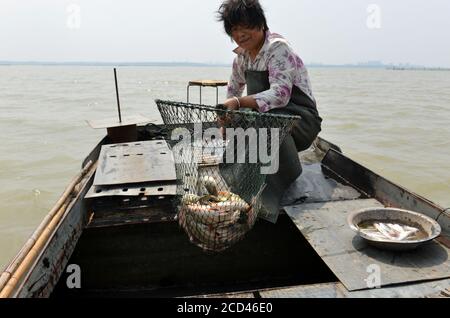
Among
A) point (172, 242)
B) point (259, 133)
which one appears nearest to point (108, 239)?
point (172, 242)

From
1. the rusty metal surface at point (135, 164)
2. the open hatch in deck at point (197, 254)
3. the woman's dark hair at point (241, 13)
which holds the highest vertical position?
the woman's dark hair at point (241, 13)

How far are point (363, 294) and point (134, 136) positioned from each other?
4.68 meters

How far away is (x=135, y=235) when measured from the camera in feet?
11.3

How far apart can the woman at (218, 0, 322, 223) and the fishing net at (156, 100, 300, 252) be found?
21 centimetres

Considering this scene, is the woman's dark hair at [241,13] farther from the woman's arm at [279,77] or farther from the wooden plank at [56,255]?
the wooden plank at [56,255]

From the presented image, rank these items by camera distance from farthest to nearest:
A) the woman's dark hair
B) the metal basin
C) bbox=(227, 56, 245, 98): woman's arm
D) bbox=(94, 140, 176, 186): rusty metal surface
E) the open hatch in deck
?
bbox=(227, 56, 245, 98): woman's arm < bbox=(94, 140, 176, 186): rusty metal surface < the open hatch in deck < the woman's dark hair < the metal basin

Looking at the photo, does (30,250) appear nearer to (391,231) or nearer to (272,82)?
(272,82)

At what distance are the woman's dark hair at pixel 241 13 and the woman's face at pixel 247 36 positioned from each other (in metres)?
0.04

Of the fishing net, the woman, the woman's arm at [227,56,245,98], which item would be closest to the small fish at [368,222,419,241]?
the woman

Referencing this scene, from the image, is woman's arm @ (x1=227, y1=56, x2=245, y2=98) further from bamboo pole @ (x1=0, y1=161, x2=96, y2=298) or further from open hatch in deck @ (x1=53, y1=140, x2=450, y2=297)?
bamboo pole @ (x1=0, y1=161, x2=96, y2=298)

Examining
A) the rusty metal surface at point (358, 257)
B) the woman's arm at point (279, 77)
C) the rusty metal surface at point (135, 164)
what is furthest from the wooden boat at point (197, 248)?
the woman's arm at point (279, 77)

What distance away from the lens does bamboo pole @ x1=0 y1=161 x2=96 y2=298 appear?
2.25 m

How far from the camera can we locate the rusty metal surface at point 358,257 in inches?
99.5
